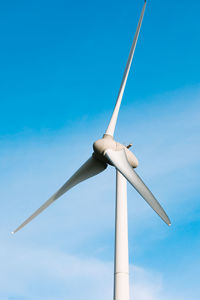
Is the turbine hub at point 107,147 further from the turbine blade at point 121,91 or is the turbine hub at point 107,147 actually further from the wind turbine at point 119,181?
the turbine blade at point 121,91

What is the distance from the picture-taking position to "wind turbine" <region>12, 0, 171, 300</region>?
1772 cm

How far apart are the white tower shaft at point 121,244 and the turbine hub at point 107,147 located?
1.10 m

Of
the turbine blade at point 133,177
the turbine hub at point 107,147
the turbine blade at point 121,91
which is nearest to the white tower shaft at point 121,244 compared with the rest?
the turbine hub at point 107,147

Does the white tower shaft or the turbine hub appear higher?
the turbine hub

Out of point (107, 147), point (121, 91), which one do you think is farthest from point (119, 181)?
point (121, 91)

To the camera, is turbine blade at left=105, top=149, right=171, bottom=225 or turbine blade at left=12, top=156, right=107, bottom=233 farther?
turbine blade at left=12, top=156, right=107, bottom=233

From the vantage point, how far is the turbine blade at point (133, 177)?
1770 cm

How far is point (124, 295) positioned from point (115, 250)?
7.17 ft

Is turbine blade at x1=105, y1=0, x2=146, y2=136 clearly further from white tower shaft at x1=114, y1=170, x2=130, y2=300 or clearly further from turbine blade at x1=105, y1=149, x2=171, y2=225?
white tower shaft at x1=114, y1=170, x2=130, y2=300

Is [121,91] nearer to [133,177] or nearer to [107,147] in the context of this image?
[107,147]

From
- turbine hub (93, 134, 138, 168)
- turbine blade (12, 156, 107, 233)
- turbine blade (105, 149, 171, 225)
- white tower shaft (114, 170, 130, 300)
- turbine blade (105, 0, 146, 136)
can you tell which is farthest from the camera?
turbine blade (105, 0, 146, 136)

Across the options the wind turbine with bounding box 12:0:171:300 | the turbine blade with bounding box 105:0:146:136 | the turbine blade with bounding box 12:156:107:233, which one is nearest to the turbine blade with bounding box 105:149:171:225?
the wind turbine with bounding box 12:0:171:300

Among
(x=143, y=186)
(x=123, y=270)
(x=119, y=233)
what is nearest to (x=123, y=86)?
(x=143, y=186)

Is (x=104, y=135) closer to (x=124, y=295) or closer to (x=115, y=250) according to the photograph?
(x=115, y=250)
